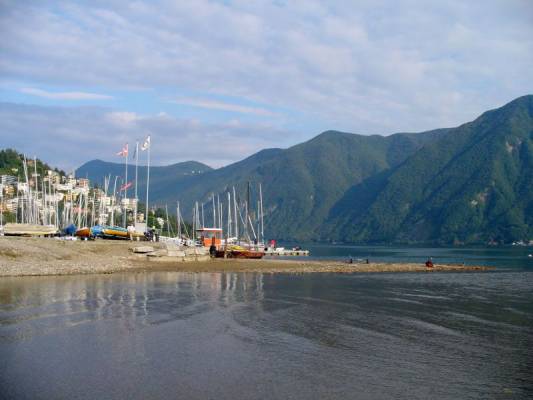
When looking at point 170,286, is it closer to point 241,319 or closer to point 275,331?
point 241,319

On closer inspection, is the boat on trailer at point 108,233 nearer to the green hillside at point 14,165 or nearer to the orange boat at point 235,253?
the orange boat at point 235,253

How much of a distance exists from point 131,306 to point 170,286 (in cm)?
1239

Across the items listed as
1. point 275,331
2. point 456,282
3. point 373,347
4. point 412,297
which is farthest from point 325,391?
point 456,282

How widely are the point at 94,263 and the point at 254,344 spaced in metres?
38.1

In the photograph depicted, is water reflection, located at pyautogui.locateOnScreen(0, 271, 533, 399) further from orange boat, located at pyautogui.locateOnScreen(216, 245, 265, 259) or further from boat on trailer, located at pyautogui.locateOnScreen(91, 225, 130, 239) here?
boat on trailer, located at pyautogui.locateOnScreen(91, 225, 130, 239)

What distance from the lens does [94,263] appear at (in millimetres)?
59812

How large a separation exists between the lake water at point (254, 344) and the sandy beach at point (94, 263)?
812cm

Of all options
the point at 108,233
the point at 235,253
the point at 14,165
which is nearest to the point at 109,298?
the point at 235,253

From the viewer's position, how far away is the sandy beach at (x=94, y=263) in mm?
53406

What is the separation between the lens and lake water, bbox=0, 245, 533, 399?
1884cm

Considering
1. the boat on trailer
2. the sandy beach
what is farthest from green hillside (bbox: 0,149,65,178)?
the sandy beach

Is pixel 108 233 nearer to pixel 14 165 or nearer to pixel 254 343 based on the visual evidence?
pixel 254 343

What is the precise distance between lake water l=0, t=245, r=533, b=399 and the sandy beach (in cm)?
812

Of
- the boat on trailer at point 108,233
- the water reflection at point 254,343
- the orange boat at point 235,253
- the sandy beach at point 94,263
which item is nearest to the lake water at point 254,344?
the water reflection at point 254,343
